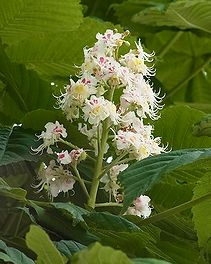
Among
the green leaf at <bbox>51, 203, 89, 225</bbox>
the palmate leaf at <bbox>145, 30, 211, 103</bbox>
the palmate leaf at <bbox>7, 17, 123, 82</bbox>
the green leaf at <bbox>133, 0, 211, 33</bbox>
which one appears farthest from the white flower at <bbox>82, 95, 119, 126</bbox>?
the palmate leaf at <bbox>145, 30, 211, 103</bbox>

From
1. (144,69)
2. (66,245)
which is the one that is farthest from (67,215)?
(144,69)

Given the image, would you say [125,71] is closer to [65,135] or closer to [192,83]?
[65,135]

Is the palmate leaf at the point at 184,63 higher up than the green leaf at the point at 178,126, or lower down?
lower down

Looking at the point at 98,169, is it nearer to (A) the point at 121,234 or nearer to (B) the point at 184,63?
(A) the point at 121,234

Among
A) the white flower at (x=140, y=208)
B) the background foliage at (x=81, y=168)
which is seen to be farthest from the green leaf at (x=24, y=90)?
the white flower at (x=140, y=208)

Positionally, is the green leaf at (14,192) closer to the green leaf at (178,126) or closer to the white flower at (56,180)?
the white flower at (56,180)

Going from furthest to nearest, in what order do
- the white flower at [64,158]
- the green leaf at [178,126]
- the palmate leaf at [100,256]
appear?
the green leaf at [178,126]
the white flower at [64,158]
the palmate leaf at [100,256]

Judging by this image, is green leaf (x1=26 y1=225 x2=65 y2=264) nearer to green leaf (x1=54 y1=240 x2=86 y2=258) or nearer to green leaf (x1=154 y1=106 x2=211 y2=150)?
green leaf (x1=54 y1=240 x2=86 y2=258)
